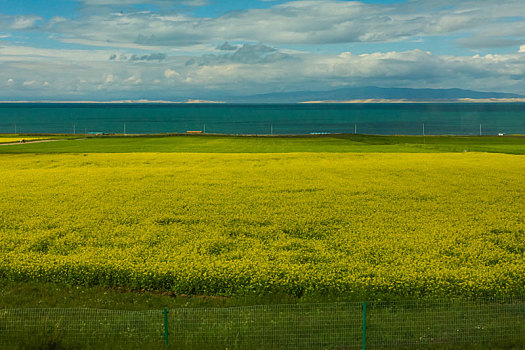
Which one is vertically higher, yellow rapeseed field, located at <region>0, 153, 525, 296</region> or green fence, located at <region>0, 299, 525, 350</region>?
yellow rapeseed field, located at <region>0, 153, 525, 296</region>

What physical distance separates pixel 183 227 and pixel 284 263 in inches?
268

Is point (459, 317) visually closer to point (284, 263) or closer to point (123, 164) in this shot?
point (284, 263)

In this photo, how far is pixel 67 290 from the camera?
16.7m

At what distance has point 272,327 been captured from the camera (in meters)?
13.3

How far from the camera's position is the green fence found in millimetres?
12484

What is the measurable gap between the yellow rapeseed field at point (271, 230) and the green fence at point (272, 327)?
177cm

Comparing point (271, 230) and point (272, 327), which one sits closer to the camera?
point (272, 327)

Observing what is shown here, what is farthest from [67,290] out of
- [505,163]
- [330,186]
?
[505,163]

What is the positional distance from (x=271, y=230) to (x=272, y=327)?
9162 mm

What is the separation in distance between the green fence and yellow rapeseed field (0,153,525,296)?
177 centimetres

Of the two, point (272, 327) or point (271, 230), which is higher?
point (271, 230)

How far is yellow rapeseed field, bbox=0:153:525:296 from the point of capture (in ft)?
54.5

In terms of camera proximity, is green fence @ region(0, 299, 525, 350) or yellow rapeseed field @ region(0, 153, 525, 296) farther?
yellow rapeseed field @ region(0, 153, 525, 296)

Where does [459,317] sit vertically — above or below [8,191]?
below
